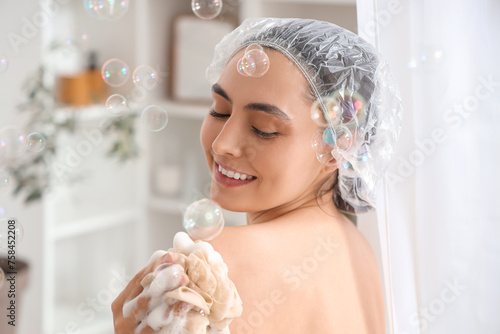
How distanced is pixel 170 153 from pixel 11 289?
3.16 ft

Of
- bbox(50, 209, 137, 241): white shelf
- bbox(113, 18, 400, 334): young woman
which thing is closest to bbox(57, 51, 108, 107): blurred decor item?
bbox(50, 209, 137, 241): white shelf

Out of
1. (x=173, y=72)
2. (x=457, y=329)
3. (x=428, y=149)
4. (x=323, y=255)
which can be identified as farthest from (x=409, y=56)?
(x=173, y=72)

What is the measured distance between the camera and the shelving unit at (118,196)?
2.61 metres

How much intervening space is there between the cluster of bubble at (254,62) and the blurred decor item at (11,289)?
1.50 m

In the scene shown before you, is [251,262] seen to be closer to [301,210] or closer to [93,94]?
[301,210]

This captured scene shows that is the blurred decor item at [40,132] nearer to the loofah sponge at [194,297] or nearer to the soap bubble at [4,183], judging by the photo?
the soap bubble at [4,183]

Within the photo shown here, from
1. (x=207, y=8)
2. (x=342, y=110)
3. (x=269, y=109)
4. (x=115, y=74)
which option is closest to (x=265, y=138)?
(x=269, y=109)

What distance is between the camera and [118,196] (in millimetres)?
2842

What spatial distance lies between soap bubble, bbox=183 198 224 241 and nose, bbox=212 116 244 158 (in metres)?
0.10

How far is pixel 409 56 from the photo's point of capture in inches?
42.9


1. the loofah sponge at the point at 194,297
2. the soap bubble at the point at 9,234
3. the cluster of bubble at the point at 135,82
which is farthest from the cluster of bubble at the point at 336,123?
the soap bubble at the point at 9,234

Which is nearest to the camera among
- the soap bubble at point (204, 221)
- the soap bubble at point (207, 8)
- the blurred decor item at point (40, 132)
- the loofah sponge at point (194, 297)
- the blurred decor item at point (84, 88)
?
the loofah sponge at point (194, 297)

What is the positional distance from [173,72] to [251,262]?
1.96 meters

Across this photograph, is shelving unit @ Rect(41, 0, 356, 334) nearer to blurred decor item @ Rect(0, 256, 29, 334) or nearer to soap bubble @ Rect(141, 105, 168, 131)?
blurred decor item @ Rect(0, 256, 29, 334)
